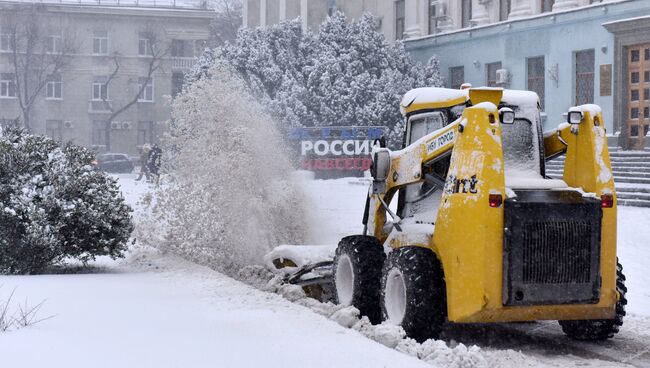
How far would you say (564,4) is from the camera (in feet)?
112

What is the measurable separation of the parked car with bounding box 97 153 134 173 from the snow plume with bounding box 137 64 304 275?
136 ft

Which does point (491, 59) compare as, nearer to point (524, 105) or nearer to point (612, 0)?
point (612, 0)

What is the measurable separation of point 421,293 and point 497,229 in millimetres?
854

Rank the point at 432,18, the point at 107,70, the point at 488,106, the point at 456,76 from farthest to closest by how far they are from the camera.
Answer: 1. the point at 107,70
2. the point at 432,18
3. the point at 456,76
4. the point at 488,106

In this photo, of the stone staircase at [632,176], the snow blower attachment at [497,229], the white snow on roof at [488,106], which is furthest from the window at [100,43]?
the white snow on roof at [488,106]

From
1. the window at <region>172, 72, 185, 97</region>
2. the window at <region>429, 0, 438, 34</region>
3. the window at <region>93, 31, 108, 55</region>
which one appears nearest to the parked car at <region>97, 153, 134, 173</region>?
the window at <region>93, 31, 108, 55</region>

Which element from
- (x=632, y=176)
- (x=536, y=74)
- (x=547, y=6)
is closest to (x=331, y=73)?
(x=536, y=74)

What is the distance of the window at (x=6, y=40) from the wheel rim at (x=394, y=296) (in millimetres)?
65530

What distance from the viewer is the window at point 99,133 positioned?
7350 cm

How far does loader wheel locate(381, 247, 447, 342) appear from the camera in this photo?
898cm

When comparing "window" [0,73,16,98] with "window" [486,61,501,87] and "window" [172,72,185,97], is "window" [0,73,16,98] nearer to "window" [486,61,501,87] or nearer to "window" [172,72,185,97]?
"window" [172,72,185,97]

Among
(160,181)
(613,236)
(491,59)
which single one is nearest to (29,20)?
(491,59)

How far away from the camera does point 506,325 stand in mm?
10891

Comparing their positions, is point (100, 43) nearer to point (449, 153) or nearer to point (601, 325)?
point (449, 153)
